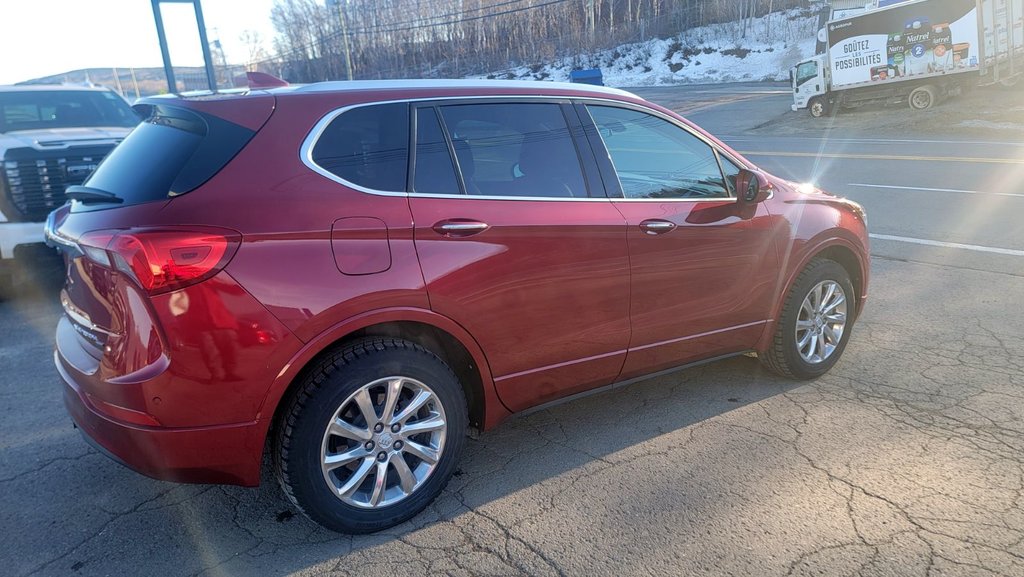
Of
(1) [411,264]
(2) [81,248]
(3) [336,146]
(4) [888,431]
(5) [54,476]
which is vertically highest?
(3) [336,146]

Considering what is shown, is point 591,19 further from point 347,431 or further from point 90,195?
point 347,431

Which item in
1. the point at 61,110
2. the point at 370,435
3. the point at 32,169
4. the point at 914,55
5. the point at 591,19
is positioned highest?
the point at 591,19

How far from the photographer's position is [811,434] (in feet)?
12.3

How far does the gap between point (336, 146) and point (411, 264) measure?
1.93 feet

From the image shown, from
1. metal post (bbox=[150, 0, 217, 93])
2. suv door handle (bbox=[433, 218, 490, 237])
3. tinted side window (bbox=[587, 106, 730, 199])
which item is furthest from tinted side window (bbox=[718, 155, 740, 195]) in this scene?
metal post (bbox=[150, 0, 217, 93])

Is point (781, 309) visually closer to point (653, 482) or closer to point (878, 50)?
point (653, 482)

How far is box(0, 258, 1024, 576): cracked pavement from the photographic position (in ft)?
9.27

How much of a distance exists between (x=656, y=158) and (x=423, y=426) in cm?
195

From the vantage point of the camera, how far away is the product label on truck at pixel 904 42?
2258cm

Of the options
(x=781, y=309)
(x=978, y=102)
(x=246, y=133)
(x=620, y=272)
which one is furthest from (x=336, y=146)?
(x=978, y=102)

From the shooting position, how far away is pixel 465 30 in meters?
71.7

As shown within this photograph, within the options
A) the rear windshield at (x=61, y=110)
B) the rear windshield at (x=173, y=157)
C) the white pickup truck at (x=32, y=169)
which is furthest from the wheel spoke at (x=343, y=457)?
the rear windshield at (x=61, y=110)

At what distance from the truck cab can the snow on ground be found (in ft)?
62.0

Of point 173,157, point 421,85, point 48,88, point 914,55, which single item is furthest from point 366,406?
point 914,55
